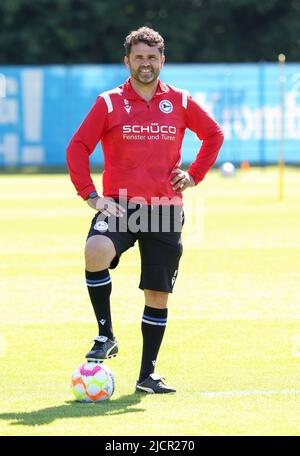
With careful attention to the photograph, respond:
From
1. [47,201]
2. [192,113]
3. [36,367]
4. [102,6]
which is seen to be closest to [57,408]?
[36,367]

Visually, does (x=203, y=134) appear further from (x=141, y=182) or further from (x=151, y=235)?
(x=151, y=235)

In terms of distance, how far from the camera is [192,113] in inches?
313

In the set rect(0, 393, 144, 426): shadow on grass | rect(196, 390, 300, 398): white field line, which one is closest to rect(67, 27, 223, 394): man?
rect(196, 390, 300, 398): white field line

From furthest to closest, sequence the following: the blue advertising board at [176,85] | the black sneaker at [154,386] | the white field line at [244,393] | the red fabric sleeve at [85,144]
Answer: the blue advertising board at [176,85] → the red fabric sleeve at [85,144] → the black sneaker at [154,386] → the white field line at [244,393]

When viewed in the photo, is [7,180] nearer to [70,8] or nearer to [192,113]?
[70,8]

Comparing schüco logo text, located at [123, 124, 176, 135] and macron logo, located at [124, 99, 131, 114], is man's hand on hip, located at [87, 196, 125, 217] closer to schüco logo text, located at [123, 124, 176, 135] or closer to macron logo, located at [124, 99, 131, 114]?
schüco logo text, located at [123, 124, 176, 135]

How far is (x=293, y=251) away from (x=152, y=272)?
28.1 ft

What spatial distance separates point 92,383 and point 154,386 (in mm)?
492

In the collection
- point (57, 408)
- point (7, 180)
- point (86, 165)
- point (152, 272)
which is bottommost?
point (7, 180)

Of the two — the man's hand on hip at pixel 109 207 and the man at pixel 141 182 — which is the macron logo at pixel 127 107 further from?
the man's hand on hip at pixel 109 207

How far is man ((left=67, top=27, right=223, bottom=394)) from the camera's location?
769 cm

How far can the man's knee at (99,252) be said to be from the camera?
296 inches

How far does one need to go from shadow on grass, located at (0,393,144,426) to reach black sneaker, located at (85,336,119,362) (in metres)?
0.36

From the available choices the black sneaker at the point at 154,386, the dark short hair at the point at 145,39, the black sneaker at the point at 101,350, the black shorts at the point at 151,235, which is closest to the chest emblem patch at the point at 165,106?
the dark short hair at the point at 145,39
